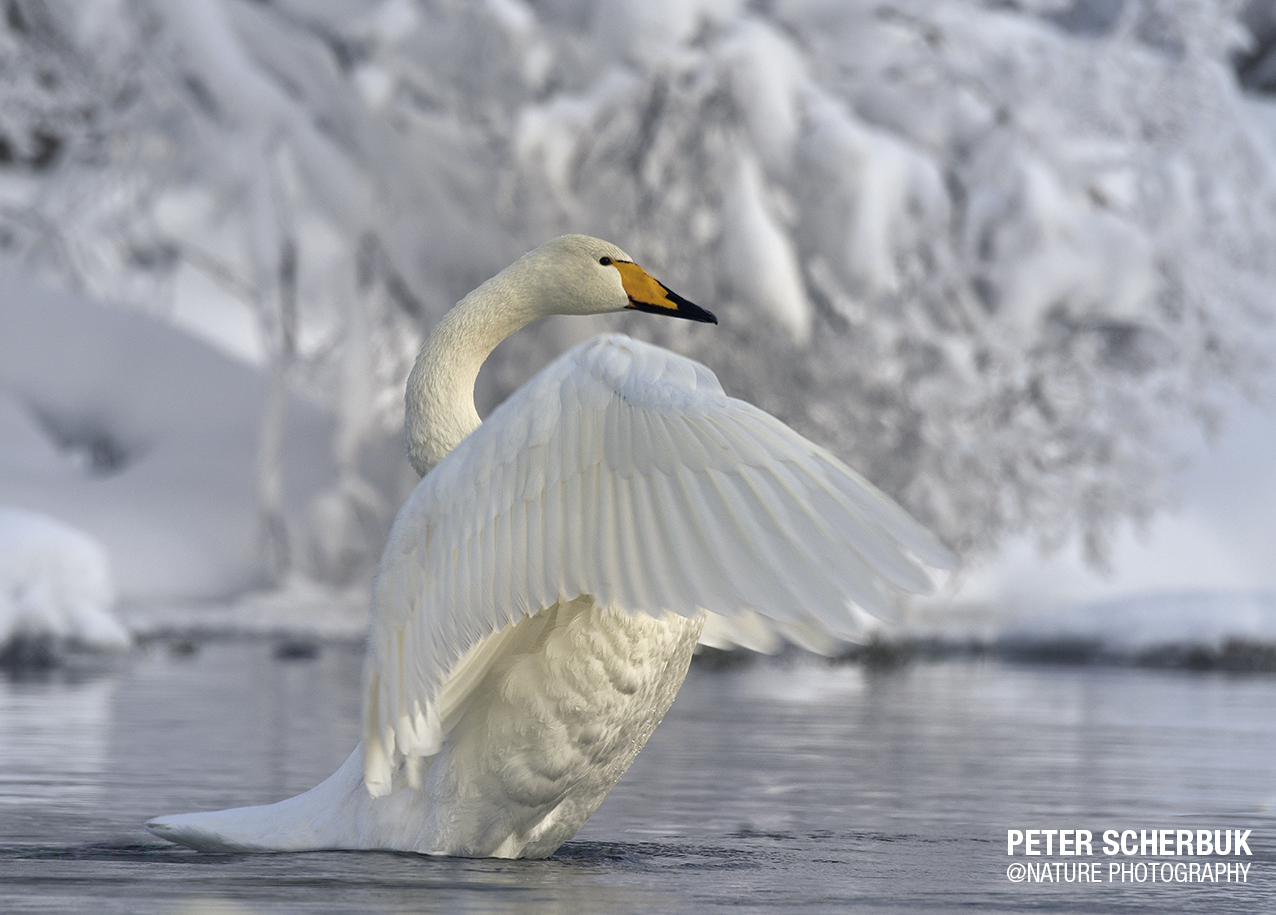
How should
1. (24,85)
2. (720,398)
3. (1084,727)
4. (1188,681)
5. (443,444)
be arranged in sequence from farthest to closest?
(24,85)
(1188,681)
(1084,727)
(443,444)
(720,398)

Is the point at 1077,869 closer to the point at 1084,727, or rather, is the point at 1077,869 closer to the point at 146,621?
the point at 1084,727

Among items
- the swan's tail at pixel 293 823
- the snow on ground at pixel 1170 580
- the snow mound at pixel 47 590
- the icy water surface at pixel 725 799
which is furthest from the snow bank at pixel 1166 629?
the swan's tail at pixel 293 823

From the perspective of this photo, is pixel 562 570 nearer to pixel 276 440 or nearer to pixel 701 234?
pixel 276 440

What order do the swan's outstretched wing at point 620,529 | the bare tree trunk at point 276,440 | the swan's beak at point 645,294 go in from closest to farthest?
the swan's outstretched wing at point 620,529, the swan's beak at point 645,294, the bare tree trunk at point 276,440

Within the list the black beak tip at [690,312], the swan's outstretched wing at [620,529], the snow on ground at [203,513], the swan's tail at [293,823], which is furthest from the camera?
the snow on ground at [203,513]

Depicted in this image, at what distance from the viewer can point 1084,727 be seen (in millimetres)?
9094

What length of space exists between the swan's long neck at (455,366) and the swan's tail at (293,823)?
793mm

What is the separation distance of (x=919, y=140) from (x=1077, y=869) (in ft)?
45.5

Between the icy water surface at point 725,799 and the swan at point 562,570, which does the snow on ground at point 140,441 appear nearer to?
the icy water surface at point 725,799

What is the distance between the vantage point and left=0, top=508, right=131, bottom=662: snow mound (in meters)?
12.2

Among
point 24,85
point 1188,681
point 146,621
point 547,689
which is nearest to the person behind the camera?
point 547,689

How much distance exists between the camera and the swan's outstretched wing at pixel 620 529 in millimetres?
3223

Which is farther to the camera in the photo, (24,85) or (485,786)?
(24,85)

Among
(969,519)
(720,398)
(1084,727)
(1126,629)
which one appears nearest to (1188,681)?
(1126,629)
